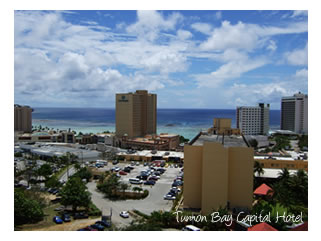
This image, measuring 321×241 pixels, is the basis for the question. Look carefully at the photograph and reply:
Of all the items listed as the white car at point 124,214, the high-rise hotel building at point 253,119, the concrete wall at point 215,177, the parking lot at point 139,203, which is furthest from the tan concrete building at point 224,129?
the high-rise hotel building at point 253,119

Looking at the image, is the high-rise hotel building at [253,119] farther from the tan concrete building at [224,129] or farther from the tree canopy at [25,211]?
the tree canopy at [25,211]

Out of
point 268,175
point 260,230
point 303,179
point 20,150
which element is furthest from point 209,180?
point 20,150

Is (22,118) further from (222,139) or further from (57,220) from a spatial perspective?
(222,139)

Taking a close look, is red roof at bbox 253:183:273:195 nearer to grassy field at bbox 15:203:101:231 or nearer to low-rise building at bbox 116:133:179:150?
grassy field at bbox 15:203:101:231

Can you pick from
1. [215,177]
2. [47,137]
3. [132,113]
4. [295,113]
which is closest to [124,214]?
[215,177]

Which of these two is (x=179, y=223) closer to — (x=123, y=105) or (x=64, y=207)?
(x=64, y=207)

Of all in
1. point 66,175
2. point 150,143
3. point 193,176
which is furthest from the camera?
point 150,143
